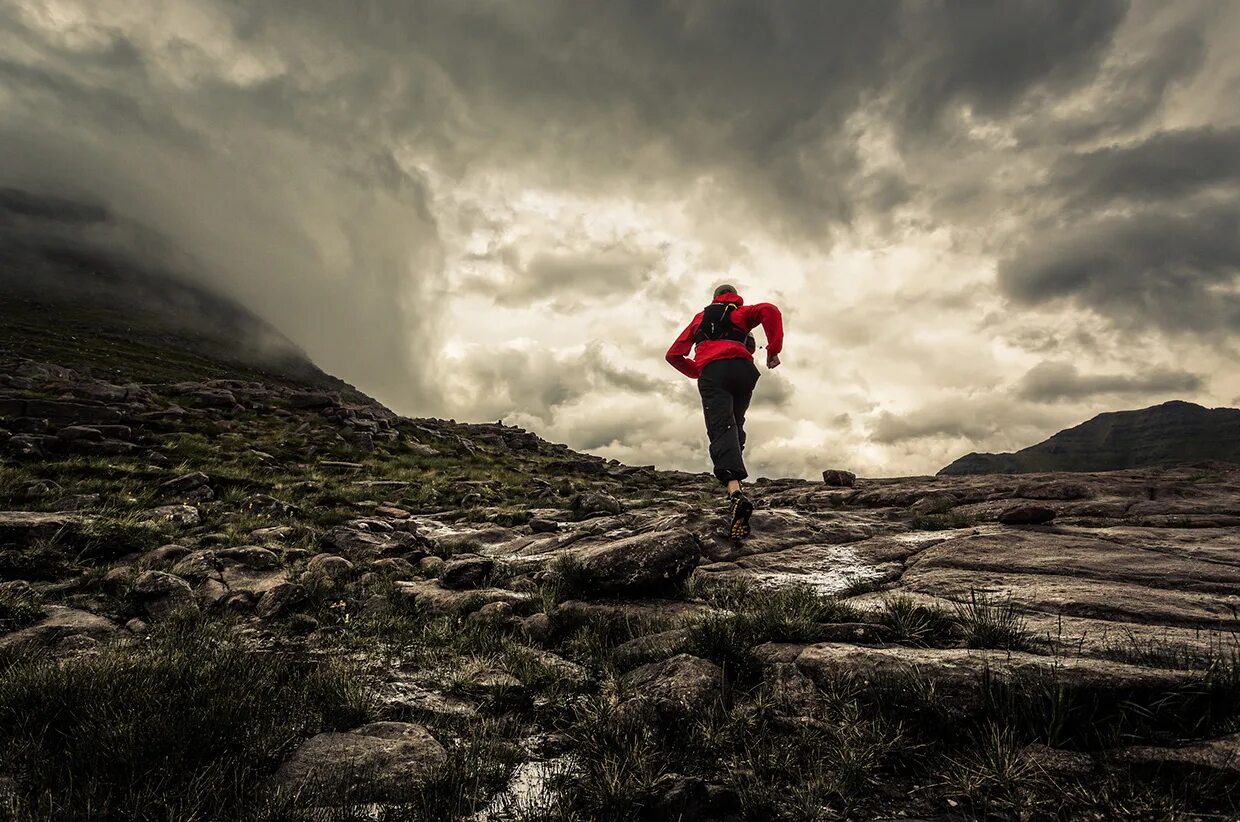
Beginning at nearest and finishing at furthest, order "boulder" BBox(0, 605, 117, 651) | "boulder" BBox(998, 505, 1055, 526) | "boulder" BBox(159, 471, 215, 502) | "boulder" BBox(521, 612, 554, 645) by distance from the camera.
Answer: "boulder" BBox(0, 605, 117, 651) < "boulder" BBox(521, 612, 554, 645) < "boulder" BBox(998, 505, 1055, 526) < "boulder" BBox(159, 471, 215, 502)

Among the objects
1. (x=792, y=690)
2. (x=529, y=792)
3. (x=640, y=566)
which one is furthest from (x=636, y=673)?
(x=640, y=566)

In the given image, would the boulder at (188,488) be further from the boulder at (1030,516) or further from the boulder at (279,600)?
the boulder at (1030,516)

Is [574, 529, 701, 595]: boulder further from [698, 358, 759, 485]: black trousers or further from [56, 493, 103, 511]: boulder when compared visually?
[56, 493, 103, 511]: boulder

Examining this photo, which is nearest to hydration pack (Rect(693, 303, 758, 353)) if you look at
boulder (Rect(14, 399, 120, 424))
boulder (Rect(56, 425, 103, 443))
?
boulder (Rect(56, 425, 103, 443))

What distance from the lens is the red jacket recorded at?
Result: 1059 centimetres

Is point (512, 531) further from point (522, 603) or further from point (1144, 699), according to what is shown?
point (1144, 699)

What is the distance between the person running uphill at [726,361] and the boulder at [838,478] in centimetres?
1505

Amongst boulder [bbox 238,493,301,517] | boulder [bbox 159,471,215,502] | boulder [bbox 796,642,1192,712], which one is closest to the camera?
boulder [bbox 796,642,1192,712]

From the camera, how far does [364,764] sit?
3.33 metres

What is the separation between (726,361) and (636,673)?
7.08 metres

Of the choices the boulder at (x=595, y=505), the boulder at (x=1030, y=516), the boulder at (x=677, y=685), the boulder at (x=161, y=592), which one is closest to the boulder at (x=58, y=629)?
the boulder at (x=161, y=592)

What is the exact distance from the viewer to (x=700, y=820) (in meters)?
2.98

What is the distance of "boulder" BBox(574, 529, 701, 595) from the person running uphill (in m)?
3.09

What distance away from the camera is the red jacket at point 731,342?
10.6m
